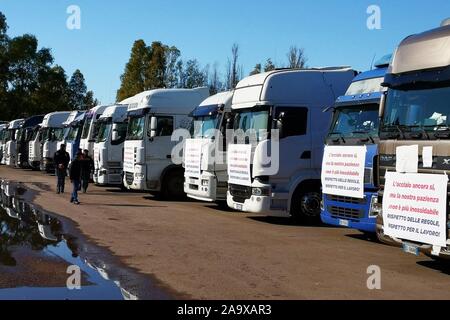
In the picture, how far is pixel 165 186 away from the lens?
19.4 m

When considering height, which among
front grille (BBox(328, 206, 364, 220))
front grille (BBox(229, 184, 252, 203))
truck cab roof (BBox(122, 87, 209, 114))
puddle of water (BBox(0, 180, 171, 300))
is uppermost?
truck cab roof (BBox(122, 87, 209, 114))

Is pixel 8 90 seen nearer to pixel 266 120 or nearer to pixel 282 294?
pixel 266 120

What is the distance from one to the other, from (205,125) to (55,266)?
9.07m

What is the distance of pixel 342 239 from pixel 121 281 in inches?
220

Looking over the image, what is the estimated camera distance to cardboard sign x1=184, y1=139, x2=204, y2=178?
54.2ft

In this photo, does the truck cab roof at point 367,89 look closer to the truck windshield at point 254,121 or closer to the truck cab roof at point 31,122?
the truck windshield at point 254,121

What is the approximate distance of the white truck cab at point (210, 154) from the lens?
52.7 ft

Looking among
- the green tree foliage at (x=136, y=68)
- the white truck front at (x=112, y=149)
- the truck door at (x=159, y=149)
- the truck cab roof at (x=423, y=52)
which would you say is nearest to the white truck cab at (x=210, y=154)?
the truck door at (x=159, y=149)

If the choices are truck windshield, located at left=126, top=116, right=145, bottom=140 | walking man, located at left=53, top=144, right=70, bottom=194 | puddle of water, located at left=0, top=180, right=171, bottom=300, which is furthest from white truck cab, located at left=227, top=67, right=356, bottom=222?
walking man, located at left=53, top=144, right=70, bottom=194

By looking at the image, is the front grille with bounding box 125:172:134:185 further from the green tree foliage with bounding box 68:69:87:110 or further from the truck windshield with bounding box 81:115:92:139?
the green tree foliage with bounding box 68:69:87:110

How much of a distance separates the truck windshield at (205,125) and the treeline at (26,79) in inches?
2106

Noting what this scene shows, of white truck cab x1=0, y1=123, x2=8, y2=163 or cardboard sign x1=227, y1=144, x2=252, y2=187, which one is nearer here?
cardboard sign x1=227, y1=144, x2=252, y2=187

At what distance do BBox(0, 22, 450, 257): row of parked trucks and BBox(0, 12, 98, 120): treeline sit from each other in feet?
142

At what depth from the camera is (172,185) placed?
64.1 ft
